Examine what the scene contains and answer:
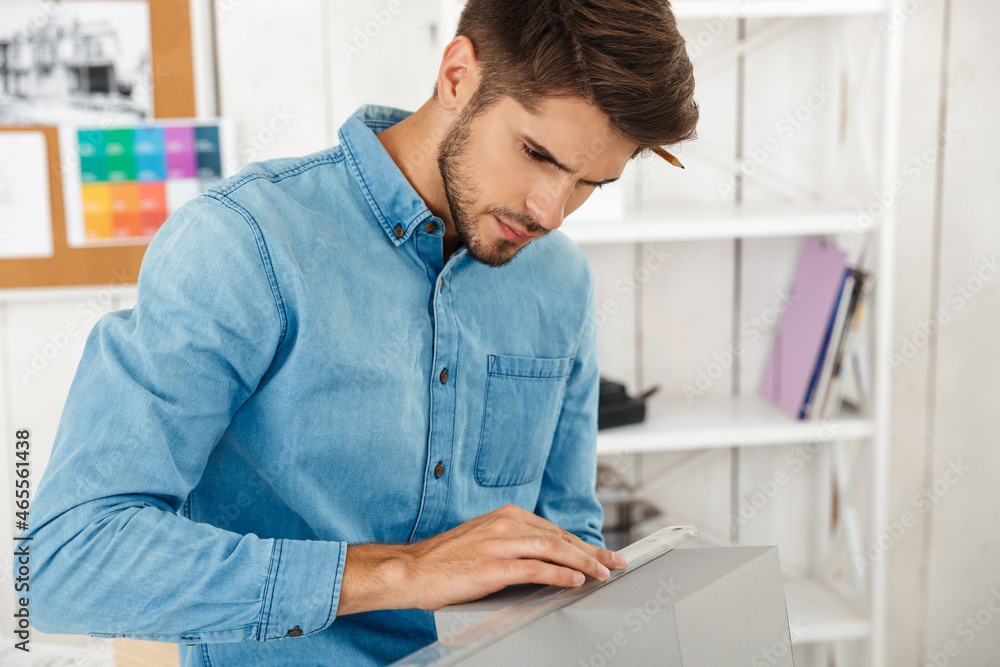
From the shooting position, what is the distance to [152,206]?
5.57ft

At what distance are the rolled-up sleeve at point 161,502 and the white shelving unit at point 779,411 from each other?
0.84 metres

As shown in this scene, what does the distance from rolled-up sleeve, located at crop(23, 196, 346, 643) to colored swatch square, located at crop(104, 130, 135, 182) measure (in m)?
1.03

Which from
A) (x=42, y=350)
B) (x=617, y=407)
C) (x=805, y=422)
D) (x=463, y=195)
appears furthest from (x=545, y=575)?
(x=42, y=350)

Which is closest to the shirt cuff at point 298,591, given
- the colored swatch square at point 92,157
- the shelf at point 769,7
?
the shelf at point 769,7

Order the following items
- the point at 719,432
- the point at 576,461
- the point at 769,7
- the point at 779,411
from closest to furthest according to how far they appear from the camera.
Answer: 1. the point at 576,461
2. the point at 769,7
3. the point at 719,432
4. the point at 779,411

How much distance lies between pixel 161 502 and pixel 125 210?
3.67 ft

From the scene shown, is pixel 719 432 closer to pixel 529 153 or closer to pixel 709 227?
pixel 709 227

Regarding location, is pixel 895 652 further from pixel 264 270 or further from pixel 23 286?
pixel 23 286

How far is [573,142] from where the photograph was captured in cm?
84

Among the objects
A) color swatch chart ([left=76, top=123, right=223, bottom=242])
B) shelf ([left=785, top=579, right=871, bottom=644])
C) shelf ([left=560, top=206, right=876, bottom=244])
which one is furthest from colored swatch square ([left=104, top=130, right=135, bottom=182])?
shelf ([left=785, top=579, right=871, bottom=644])

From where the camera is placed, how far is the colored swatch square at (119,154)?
65.4 inches

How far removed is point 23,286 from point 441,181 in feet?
3.78

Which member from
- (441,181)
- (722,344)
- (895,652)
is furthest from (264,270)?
(895,652)

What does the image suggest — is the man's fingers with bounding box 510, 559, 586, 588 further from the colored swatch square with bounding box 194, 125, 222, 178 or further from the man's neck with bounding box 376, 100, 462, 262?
the colored swatch square with bounding box 194, 125, 222, 178
